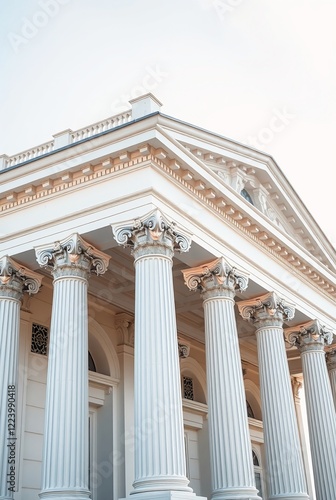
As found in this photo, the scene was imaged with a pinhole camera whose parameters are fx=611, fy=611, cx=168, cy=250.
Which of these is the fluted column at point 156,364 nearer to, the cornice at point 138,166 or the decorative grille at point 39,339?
the cornice at point 138,166

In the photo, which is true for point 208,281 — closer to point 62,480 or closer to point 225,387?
point 225,387

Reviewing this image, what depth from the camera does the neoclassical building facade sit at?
1224cm

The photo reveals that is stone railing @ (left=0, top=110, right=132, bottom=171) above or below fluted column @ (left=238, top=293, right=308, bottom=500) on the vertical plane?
above

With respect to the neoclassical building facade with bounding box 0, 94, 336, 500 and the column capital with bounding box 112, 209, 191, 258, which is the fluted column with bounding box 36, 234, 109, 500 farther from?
the column capital with bounding box 112, 209, 191, 258

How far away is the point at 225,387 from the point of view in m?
14.1

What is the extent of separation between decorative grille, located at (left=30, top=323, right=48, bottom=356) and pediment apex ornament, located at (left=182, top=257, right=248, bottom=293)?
182 inches

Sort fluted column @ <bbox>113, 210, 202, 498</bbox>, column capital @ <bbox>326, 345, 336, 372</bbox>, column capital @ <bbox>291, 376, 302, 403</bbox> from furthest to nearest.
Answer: column capital @ <bbox>291, 376, 302, 403</bbox> → column capital @ <bbox>326, 345, 336, 372</bbox> → fluted column @ <bbox>113, 210, 202, 498</bbox>

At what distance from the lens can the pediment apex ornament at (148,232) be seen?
13.1 metres

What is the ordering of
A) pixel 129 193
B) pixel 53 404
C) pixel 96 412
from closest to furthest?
pixel 53 404 → pixel 129 193 → pixel 96 412

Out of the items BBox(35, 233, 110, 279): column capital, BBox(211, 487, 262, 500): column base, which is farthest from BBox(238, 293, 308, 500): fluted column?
BBox(35, 233, 110, 279): column capital

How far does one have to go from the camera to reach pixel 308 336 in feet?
65.0

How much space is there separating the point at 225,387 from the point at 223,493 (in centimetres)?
230

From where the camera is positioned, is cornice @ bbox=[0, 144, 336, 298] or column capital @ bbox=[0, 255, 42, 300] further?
column capital @ bbox=[0, 255, 42, 300]

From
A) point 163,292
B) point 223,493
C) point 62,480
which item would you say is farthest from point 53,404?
point 223,493
